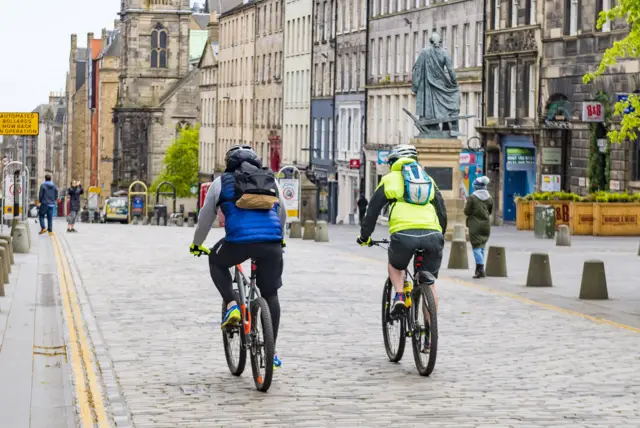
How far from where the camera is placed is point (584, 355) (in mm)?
14609

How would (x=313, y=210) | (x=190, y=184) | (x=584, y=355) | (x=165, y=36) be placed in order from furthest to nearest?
(x=165, y=36) → (x=190, y=184) → (x=313, y=210) → (x=584, y=355)

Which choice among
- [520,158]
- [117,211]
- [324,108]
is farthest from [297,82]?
[520,158]

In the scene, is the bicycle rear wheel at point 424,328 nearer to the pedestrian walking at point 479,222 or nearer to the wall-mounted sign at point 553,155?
the pedestrian walking at point 479,222

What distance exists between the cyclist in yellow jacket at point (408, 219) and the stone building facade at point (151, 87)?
136 metres

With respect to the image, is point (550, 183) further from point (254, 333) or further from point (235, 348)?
point (254, 333)

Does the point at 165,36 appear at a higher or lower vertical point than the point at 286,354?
higher

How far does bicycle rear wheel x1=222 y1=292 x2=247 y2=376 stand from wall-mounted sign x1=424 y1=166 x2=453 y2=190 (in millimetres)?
28576

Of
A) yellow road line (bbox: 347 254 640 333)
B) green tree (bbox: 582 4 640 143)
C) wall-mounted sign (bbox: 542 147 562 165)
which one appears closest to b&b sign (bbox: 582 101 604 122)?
wall-mounted sign (bbox: 542 147 562 165)

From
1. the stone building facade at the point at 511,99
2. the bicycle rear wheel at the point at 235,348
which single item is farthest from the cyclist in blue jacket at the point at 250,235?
the stone building facade at the point at 511,99

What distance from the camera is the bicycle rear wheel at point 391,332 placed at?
13.7m

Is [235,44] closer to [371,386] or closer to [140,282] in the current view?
[140,282]

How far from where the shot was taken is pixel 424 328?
12.9 meters

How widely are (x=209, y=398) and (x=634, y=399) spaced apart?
10.1 feet

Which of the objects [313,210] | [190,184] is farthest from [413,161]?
[190,184]
